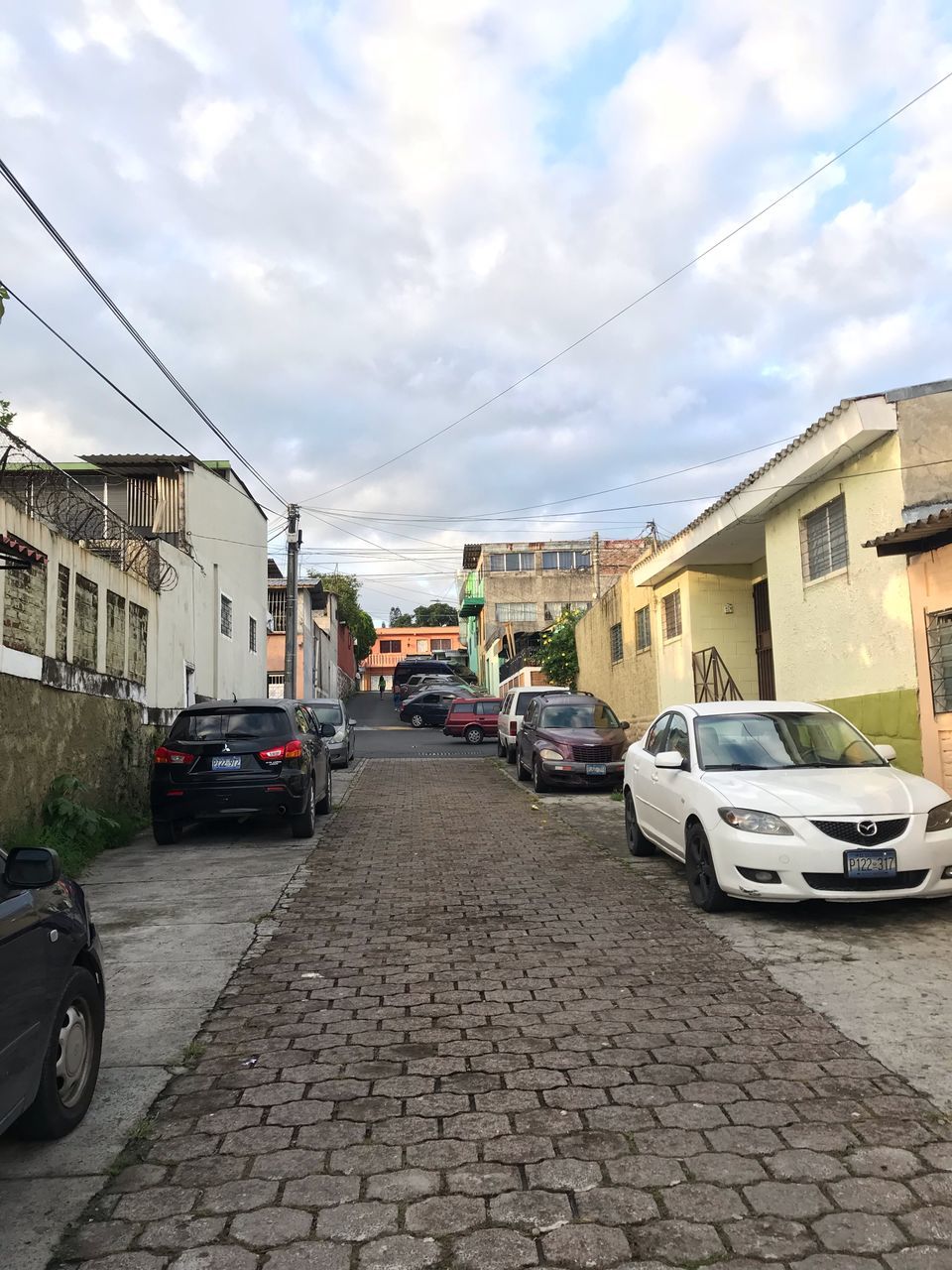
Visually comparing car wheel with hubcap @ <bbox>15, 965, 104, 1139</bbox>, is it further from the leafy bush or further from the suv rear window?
the suv rear window

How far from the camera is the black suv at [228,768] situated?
405 inches

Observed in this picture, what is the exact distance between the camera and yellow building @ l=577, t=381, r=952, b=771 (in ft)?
34.8

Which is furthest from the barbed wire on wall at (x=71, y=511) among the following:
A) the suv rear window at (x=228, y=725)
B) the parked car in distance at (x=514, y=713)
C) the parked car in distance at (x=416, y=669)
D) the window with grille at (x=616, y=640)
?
the parked car in distance at (x=416, y=669)

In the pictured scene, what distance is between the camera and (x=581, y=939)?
6.15 meters

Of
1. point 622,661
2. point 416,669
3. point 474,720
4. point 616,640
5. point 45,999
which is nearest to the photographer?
point 45,999

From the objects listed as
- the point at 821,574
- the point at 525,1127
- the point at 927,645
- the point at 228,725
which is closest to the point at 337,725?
the point at 228,725

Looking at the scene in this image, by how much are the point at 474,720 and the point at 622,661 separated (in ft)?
25.5

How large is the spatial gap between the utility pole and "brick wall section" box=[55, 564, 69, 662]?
1472cm

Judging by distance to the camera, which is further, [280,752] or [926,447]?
[926,447]

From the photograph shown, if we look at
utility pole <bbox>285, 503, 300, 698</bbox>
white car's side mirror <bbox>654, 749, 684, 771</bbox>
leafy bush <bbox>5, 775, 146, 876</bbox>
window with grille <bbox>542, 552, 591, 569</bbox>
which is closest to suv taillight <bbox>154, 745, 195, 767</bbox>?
leafy bush <bbox>5, 775, 146, 876</bbox>

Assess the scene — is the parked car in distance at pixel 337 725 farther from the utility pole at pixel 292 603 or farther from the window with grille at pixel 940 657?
→ the window with grille at pixel 940 657

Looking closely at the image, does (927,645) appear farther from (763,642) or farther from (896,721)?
(763,642)

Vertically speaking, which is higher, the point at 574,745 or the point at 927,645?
the point at 927,645

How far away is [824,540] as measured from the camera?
1277 centimetres
